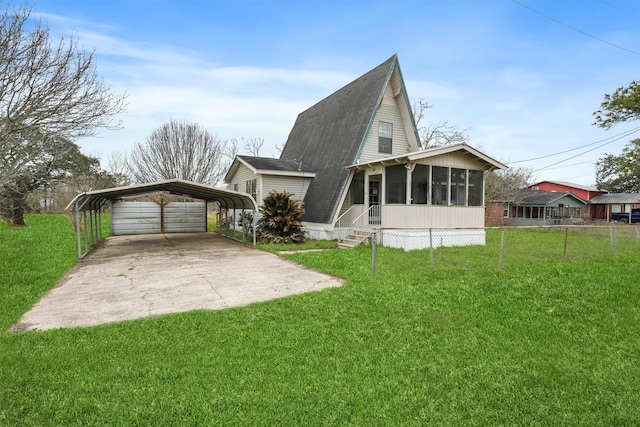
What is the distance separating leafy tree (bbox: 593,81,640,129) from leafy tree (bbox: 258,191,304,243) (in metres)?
15.1

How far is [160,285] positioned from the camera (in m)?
7.09

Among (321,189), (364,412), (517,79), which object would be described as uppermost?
(517,79)

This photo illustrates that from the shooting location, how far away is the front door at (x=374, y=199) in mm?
13172

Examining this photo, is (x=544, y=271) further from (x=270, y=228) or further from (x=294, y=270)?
(x=270, y=228)

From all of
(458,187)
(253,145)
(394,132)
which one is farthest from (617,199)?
(253,145)

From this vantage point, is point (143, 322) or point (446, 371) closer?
point (446, 371)

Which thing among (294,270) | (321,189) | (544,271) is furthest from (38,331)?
(321,189)

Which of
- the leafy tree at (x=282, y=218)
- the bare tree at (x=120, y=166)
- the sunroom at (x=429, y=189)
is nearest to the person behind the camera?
the sunroom at (x=429, y=189)

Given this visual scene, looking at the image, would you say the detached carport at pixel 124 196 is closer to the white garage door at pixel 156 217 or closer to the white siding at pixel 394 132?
the white garage door at pixel 156 217

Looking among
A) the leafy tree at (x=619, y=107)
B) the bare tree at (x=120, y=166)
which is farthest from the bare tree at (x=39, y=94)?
the bare tree at (x=120, y=166)

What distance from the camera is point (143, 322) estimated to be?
15.7 ft

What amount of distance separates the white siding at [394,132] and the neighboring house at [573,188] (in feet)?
123

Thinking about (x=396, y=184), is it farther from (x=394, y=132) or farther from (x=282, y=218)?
(x=282, y=218)

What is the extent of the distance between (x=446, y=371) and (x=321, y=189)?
11710 millimetres
